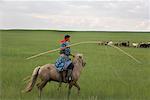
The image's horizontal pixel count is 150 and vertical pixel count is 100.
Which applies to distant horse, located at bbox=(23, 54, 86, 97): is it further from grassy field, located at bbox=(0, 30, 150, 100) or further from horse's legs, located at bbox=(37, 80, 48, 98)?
grassy field, located at bbox=(0, 30, 150, 100)

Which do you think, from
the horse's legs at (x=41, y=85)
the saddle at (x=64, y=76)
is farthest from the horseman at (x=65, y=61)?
the horse's legs at (x=41, y=85)

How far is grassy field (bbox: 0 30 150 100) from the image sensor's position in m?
5.62

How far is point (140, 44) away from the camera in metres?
7.15

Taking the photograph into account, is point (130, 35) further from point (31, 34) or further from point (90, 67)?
point (31, 34)

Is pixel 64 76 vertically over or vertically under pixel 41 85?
over

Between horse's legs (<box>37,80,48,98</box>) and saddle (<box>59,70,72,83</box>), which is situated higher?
saddle (<box>59,70,72,83</box>)

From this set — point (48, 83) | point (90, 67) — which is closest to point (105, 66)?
point (90, 67)

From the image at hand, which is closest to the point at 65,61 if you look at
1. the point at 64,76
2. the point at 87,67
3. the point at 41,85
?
the point at 64,76

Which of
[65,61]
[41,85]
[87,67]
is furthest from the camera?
[87,67]

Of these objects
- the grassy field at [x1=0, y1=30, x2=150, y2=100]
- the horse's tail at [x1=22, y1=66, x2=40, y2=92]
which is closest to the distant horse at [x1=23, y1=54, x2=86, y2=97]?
the horse's tail at [x1=22, y1=66, x2=40, y2=92]

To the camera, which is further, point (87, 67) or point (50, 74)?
point (87, 67)

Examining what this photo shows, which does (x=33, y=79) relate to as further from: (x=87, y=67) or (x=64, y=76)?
(x=87, y=67)

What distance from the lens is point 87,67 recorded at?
6172 mm

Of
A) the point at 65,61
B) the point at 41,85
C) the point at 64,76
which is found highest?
the point at 65,61
